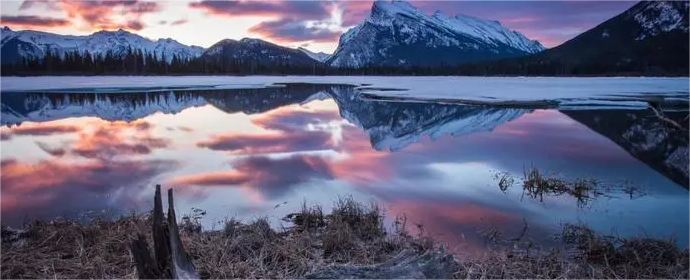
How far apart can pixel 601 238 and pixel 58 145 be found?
44.6 ft

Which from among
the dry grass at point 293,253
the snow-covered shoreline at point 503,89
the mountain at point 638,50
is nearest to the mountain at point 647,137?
the dry grass at point 293,253

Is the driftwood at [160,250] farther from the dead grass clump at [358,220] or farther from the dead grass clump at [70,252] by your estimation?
the dead grass clump at [358,220]

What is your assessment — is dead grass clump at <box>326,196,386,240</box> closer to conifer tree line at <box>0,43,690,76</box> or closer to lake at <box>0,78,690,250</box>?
lake at <box>0,78,690,250</box>

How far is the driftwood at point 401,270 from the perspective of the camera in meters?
3.61

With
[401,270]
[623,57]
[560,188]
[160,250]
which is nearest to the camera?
[160,250]

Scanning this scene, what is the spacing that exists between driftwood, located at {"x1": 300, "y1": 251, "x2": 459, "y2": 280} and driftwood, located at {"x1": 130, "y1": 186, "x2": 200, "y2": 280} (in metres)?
0.90

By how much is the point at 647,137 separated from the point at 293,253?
13558mm

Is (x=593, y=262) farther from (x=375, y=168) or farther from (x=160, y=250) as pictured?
(x=375, y=168)

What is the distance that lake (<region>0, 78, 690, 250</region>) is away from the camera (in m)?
7.48

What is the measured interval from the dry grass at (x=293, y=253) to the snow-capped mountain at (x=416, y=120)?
26.6 ft

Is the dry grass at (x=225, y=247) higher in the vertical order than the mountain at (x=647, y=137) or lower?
lower

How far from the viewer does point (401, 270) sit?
3.76 meters

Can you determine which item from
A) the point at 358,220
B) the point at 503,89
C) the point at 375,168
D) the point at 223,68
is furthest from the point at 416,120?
the point at 223,68

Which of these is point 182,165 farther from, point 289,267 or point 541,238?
point 541,238
